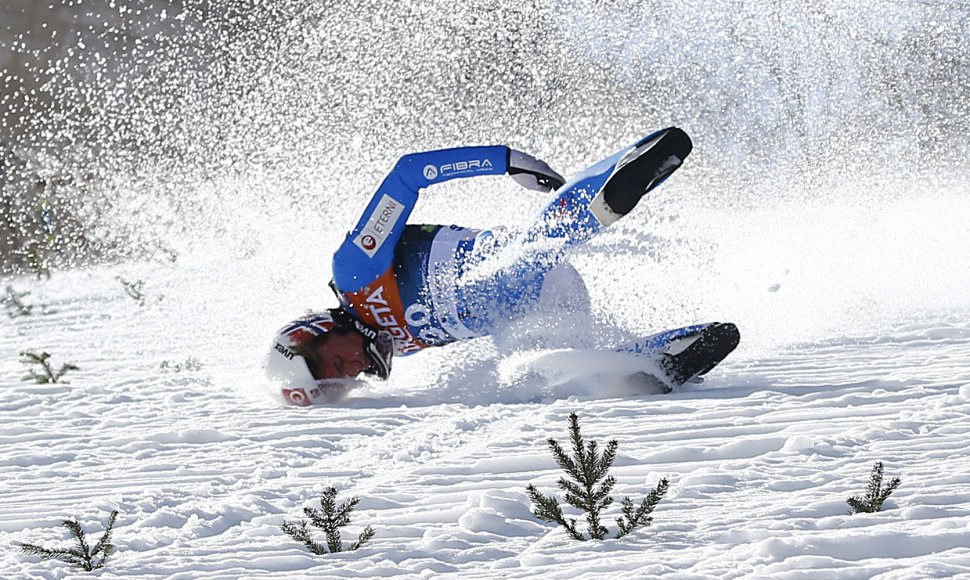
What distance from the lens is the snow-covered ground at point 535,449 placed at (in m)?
2.11

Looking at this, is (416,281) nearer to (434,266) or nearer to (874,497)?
(434,266)

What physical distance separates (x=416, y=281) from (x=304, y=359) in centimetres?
60

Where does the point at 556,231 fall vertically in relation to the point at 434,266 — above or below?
below

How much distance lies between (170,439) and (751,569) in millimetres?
2439

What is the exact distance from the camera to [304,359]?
4.33m

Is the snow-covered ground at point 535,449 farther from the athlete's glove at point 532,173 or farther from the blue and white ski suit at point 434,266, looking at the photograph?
the athlete's glove at point 532,173

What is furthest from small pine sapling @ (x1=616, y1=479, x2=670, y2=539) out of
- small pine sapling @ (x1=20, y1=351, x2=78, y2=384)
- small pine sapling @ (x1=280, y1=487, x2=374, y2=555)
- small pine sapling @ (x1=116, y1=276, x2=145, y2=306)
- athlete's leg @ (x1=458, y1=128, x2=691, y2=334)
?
small pine sapling @ (x1=116, y1=276, x2=145, y2=306)

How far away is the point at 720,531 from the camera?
214 cm

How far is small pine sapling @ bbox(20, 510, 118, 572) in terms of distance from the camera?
222 cm

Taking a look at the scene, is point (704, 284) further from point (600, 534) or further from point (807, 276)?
point (600, 534)

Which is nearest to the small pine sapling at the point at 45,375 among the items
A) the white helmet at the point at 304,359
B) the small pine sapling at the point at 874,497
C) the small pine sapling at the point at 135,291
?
the white helmet at the point at 304,359

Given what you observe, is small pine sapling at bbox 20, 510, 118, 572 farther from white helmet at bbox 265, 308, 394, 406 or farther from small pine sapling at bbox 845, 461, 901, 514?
white helmet at bbox 265, 308, 394, 406

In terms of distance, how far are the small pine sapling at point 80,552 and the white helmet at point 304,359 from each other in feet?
6.49

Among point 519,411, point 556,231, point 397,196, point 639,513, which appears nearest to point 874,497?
point 639,513
